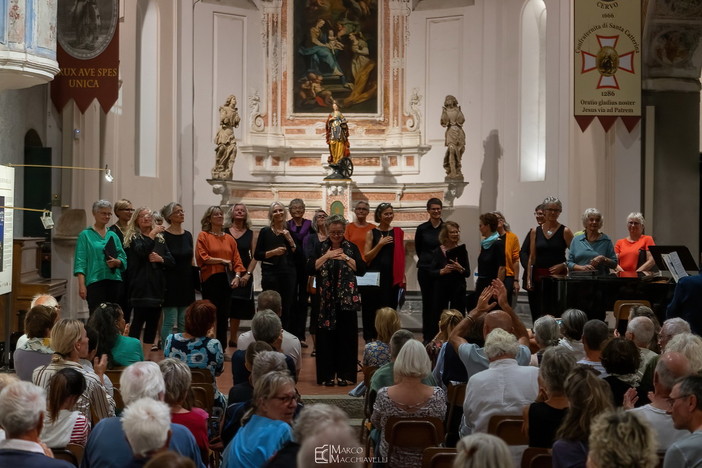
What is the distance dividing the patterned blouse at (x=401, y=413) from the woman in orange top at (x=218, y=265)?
466 centimetres

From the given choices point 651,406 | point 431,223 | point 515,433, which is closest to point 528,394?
point 515,433

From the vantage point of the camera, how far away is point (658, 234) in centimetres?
1565

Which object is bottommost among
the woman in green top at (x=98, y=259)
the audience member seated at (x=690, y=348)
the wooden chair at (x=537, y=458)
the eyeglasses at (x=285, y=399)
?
the wooden chair at (x=537, y=458)

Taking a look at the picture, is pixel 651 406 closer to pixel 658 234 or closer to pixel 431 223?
pixel 431 223

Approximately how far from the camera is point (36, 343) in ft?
22.0

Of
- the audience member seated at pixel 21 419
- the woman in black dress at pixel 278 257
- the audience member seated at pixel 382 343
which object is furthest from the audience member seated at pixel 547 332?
the woman in black dress at pixel 278 257

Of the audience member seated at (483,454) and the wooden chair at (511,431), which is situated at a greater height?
the audience member seated at (483,454)

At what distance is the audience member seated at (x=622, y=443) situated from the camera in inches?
133

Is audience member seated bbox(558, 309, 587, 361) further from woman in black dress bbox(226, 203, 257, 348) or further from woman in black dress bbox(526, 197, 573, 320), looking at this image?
woman in black dress bbox(226, 203, 257, 348)

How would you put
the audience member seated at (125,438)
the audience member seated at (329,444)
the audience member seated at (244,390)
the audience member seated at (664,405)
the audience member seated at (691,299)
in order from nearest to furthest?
the audience member seated at (329,444) → the audience member seated at (125,438) → the audience member seated at (664,405) → the audience member seated at (244,390) → the audience member seated at (691,299)

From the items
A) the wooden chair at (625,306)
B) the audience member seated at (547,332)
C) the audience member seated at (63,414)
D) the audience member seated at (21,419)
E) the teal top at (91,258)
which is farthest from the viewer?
the wooden chair at (625,306)

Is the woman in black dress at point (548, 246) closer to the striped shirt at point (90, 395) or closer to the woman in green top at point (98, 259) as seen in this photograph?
the woman in green top at point (98, 259)

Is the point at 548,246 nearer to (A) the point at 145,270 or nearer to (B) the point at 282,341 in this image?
(A) the point at 145,270

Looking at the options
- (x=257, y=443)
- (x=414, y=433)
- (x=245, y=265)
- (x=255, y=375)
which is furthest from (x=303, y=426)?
(x=245, y=265)
